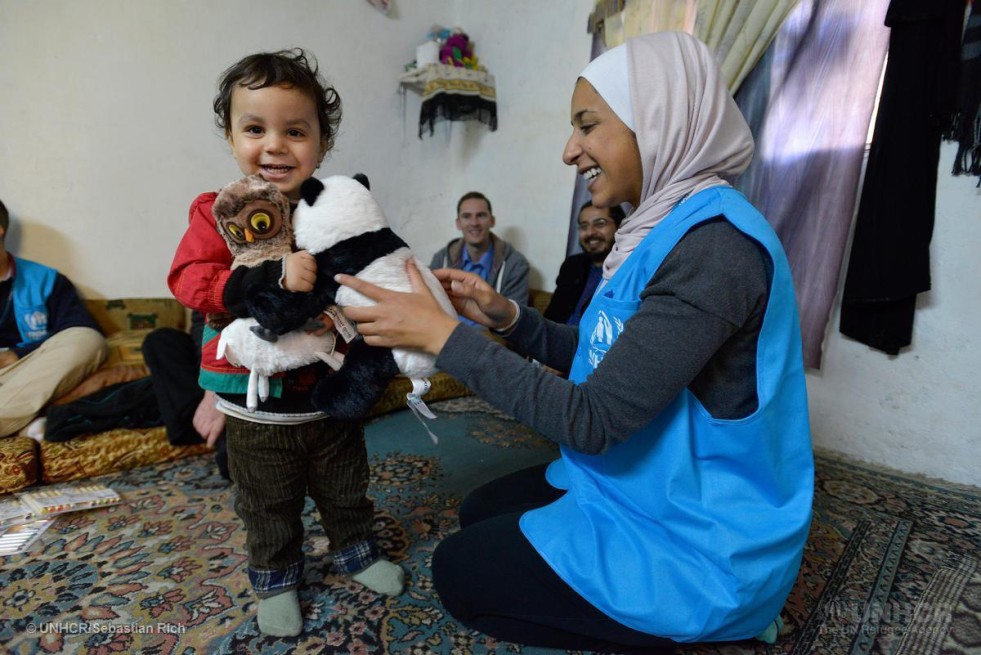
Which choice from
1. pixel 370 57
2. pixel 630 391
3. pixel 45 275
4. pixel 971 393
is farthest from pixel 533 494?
pixel 370 57

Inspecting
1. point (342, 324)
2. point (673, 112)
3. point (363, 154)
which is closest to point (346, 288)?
point (342, 324)

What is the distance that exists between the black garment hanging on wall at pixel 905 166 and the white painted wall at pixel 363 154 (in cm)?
12

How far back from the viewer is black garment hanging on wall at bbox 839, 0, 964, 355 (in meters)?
1.63

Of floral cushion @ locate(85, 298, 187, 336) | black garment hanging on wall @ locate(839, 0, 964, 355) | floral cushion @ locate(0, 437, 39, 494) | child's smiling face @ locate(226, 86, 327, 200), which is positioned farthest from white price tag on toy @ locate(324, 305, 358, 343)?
floral cushion @ locate(85, 298, 187, 336)

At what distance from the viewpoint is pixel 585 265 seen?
8.54 feet

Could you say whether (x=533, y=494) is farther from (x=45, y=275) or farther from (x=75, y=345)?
(x=45, y=275)

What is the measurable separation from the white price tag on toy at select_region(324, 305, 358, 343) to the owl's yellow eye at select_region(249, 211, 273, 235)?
0.18 meters

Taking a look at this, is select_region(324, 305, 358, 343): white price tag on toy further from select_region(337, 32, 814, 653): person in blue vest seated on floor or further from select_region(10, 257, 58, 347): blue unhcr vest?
select_region(10, 257, 58, 347): blue unhcr vest

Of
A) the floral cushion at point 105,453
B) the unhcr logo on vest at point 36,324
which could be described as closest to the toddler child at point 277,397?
the floral cushion at point 105,453

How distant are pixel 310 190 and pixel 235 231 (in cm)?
15

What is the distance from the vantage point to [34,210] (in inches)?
92.7

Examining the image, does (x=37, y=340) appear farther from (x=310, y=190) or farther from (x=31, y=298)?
(x=310, y=190)

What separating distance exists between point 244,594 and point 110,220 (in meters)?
2.29

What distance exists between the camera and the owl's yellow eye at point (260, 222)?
835 millimetres
